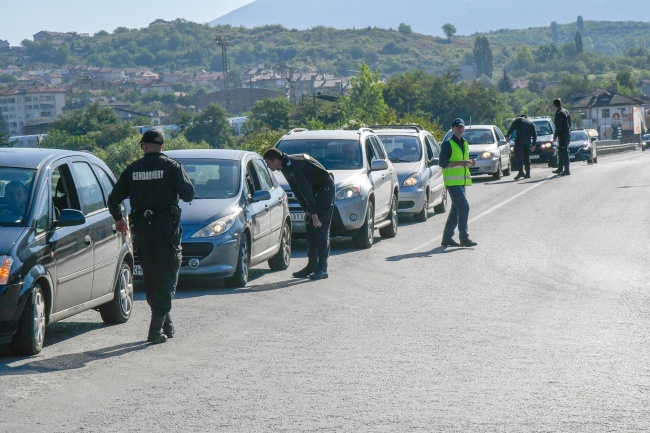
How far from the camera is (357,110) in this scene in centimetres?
15900

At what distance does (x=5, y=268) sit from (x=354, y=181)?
31.6ft

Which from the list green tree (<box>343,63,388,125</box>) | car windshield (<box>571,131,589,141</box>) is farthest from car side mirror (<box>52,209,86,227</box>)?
green tree (<box>343,63,388,125</box>)

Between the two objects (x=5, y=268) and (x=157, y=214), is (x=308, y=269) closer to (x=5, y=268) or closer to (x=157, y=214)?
(x=157, y=214)

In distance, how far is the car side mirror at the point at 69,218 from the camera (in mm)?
9438

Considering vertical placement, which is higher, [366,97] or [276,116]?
[366,97]

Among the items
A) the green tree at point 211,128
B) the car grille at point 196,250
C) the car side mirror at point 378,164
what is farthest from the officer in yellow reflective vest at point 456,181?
the green tree at point 211,128

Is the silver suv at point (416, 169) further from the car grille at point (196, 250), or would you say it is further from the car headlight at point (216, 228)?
the car grille at point (196, 250)

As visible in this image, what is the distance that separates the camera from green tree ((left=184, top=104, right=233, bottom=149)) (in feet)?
630

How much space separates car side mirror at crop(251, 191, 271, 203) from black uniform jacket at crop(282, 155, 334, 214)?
1.34 feet

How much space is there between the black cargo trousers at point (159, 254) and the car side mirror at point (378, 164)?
8.57 meters

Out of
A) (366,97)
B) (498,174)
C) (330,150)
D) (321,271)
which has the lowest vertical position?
(498,174)

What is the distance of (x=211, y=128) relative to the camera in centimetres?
19488

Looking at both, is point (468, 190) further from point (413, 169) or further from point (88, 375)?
point (88, 375)

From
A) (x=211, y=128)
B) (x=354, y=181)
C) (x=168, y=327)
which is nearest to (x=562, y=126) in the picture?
(x=354, y=181)
